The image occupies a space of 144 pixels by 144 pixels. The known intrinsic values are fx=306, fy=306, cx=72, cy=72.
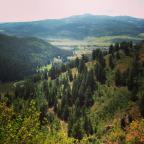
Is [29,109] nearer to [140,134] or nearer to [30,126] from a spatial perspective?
[30,126]

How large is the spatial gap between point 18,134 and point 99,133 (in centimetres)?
17347

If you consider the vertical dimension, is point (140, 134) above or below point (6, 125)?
below

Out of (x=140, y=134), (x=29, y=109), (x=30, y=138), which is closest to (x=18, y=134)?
(x=30, y=138)

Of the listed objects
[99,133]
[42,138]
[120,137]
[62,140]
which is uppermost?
[42,138]

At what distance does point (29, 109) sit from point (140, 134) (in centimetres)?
4073

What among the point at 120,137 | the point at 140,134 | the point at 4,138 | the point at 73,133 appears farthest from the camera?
A: the point at 73,133

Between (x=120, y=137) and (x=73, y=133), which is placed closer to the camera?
(x=120, y=137)

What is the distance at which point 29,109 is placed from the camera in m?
34.0

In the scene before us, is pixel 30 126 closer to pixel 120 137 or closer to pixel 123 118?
pixel 120 137

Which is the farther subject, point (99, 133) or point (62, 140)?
point (99, 133)

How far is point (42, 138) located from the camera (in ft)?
115

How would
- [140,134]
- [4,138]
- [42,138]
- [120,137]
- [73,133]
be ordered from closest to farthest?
1. [4,138]
2. [42,138]
3. [140,134]
4. [120,137]
5. [73,133]

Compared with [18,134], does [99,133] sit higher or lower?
lower

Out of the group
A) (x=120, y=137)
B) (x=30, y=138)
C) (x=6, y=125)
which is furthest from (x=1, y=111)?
(x=120, y=137)
